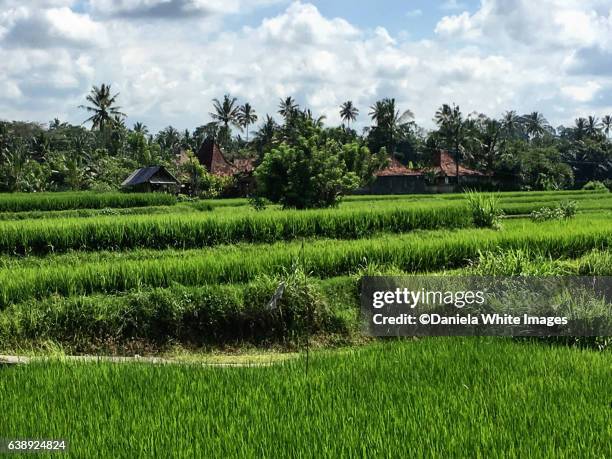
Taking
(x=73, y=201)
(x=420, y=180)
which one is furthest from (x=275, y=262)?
(x=420, y=180)

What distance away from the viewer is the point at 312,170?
59.5ft

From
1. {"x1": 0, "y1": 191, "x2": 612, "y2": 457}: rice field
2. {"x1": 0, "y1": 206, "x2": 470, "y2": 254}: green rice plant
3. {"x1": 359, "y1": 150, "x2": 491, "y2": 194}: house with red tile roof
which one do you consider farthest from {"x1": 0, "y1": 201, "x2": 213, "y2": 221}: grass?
{"x1": 359, "y1": 150, "x2": 491, "y2": 194}: house with red tile roof

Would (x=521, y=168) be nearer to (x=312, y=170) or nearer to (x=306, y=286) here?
(x=312, y=170)

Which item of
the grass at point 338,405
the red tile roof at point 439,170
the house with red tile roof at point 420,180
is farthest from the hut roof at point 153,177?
the grass at point 338,405

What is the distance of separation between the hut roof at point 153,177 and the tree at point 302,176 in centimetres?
1432

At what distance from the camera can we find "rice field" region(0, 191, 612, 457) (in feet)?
11.9

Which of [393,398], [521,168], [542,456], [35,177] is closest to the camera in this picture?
[542,456]

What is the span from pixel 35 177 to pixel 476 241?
30.4 metres

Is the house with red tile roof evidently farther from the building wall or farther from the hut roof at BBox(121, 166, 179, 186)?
the hut roof at BBox(121, 166, 179, 186)

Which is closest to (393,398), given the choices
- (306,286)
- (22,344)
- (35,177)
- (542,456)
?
(542,456)

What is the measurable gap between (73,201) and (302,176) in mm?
10530

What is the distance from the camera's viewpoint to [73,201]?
24.3 metres

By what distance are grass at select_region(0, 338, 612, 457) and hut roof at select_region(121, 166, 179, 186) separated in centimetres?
2736

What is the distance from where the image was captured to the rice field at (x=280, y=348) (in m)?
3.62
